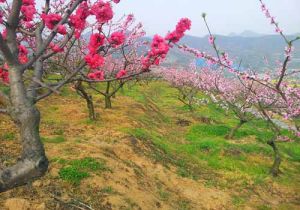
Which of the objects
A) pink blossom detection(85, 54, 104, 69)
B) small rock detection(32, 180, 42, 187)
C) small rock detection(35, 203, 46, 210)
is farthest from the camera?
small rock detection(32, 180, 42, 187)

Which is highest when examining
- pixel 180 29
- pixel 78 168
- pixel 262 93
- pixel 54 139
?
pixel 180 29

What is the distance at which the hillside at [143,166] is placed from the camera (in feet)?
35.9

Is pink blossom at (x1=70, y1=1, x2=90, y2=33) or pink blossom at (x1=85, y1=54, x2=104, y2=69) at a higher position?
pink blossom at (x1=70, y1=1, x2=90, y2=33)

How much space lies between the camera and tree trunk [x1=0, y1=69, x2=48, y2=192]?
16.7ft

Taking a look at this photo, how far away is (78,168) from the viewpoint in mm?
11969

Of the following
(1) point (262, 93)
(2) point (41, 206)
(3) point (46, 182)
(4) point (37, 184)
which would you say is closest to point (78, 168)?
(3) point (46, 182)

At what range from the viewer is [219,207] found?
46.0 feet

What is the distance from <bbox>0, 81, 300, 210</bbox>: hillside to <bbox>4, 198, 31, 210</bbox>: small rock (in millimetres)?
24

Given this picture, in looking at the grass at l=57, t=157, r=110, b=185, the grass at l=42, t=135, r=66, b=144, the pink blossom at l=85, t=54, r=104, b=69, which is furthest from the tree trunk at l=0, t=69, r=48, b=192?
the grass at l=42, t=135, r=66, b=144

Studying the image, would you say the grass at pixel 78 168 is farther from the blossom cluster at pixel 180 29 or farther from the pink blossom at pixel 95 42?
the blossom cluster at pixel 180 29

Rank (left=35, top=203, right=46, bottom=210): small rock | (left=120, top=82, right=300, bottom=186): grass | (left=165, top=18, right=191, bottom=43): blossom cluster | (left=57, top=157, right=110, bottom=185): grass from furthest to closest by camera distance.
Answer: (left=120, top=82, right=300, bottom=186): grass
(left=57, top=157, right=110, bottom=185): grass
(left=35, top=203, right=46, bottom=210): small rock
(left=165, top=18, right=191, bottom=43): blossom cluster

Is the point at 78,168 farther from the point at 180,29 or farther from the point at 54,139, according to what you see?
the point at 180,29

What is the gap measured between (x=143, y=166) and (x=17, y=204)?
6.78 metres

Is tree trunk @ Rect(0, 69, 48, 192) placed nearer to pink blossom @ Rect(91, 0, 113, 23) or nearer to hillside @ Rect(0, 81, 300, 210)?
pink blossom @ Rect(91, 0, 113, 23)
